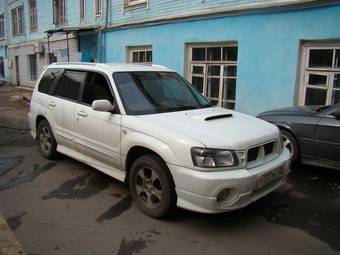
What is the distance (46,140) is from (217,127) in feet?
11.7

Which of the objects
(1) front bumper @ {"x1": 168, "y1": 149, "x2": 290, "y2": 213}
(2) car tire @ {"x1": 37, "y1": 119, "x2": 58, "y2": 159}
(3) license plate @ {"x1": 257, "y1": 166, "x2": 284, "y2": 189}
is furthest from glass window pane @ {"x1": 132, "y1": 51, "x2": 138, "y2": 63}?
(1) front bumper @ {"x1": 168, "y1": 149, "x2": 290, "y2": 213}

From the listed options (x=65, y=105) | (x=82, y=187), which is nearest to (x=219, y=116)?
(x=82, y=187)

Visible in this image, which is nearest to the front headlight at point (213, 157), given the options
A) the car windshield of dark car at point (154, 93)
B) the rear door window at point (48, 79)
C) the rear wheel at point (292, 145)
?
the car windshield of dark car at point (154, 93)

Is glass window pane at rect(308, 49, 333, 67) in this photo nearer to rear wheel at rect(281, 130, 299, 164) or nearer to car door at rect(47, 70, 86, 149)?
rear wheel at rect(281, 130, 299, 164)

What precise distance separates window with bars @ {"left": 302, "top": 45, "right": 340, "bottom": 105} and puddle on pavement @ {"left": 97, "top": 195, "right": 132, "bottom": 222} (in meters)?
5.33

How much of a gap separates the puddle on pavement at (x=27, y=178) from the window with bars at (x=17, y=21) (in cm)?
2052

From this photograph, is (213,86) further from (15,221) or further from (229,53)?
(15,221)

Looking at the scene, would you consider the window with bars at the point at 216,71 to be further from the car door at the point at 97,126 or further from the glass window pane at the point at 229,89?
the car door at the point at 97,126

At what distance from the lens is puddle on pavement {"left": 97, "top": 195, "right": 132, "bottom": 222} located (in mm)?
4057

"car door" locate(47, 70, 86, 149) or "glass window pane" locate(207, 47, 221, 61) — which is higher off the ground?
"glass window pane" locate(207, 47, 221, 61)

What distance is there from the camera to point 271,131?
4176mm

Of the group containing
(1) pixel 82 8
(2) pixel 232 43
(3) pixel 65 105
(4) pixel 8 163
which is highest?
(1) pixel 82 8

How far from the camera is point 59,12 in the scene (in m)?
18.4

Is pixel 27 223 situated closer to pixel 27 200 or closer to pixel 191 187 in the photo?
pixel 27 200
